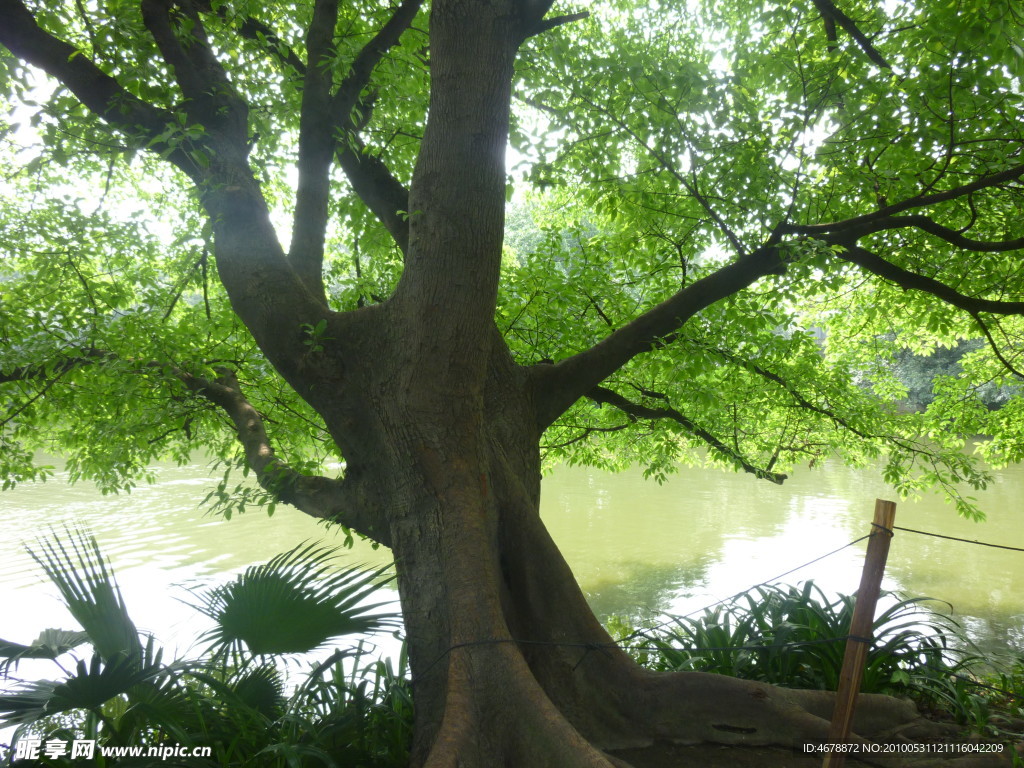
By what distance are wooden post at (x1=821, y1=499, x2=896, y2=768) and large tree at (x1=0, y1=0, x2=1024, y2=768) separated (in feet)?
2.05

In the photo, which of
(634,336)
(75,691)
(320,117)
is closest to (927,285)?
(634,336)

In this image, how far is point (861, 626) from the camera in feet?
8.53

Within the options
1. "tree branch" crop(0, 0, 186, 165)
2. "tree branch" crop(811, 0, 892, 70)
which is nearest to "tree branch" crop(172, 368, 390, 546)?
"tree branch" crop(0, 0, 186, 165)

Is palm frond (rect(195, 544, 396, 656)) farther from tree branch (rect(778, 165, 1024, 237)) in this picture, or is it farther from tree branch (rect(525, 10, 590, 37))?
tree branch (rect(778, 165, 1024, 237))

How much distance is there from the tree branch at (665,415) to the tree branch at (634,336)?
1.02 meters

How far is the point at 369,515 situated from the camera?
354 cm

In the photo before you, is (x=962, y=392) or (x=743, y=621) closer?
(x=743, y=621)

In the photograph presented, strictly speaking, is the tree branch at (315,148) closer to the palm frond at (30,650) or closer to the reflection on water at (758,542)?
the palm frond at (30,650)

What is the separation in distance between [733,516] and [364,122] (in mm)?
13403

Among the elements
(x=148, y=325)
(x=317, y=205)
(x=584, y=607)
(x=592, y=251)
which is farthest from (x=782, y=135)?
(x=148, y=325)

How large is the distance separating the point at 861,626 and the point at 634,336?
2.16m

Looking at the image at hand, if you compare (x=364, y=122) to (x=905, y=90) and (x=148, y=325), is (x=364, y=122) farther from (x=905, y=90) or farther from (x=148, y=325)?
(x=905, y=90)

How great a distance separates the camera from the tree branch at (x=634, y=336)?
408 centimetres

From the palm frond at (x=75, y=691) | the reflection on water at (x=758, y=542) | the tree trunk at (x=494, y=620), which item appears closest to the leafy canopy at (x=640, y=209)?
the tree trunk at (x=494, y=620)
